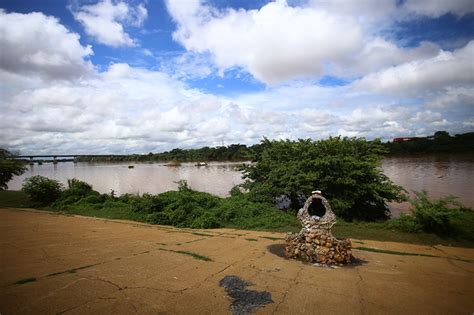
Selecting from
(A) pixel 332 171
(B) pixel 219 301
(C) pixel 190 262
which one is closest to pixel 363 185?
(A) pixel 332 171

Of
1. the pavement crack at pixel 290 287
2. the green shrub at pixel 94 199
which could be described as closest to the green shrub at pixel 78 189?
the green shrub at pixel 94 199

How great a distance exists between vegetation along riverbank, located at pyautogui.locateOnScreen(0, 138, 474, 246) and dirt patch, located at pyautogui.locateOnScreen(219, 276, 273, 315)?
668 centimetres

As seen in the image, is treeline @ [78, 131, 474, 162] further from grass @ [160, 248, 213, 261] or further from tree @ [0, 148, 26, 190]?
tree @ [0, 148, 26, 190]

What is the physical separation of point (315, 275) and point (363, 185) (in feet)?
30.3

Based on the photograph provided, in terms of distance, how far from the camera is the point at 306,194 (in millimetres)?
15555

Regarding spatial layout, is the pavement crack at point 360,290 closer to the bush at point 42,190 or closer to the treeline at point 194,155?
the bush at point 42,190

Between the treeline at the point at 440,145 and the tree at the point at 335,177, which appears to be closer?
the tree at the point at 335,177

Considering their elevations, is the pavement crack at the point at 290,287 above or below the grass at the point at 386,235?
above

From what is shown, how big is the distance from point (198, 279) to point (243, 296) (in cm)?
110

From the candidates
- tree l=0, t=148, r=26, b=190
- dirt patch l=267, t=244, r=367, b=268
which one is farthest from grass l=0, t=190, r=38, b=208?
dirt patch l=267, t=244, r=367, b=268

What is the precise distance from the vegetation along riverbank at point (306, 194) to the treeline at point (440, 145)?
54.1 m

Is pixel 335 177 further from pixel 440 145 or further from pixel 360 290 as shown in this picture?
pixel 440 145

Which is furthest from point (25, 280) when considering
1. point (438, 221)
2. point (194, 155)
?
point (194, 155)

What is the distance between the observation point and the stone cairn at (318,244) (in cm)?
669
